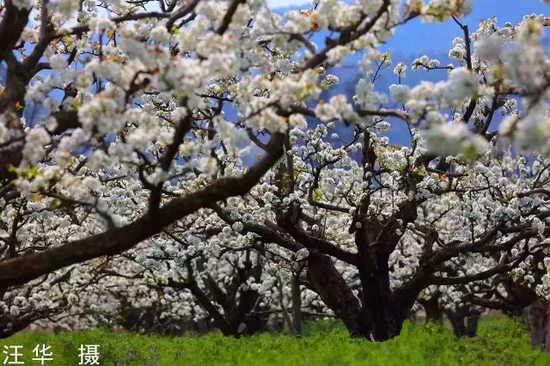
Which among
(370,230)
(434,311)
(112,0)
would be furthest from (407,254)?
(112,0)

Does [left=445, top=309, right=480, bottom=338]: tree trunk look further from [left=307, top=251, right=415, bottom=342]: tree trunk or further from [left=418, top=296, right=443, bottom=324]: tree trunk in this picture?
[left=307, top=251, right=415, bottom=342]: tree trunk

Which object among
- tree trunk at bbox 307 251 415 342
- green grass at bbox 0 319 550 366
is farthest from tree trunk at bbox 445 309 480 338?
green grass at bbox 0 319 550 366

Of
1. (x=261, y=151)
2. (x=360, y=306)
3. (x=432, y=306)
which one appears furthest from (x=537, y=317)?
(x=261, y=151)

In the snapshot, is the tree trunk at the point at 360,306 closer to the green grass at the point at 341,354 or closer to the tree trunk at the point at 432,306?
the green grass at the point at 341,354

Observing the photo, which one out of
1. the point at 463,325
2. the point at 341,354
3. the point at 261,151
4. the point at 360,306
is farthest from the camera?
the point at 463,325

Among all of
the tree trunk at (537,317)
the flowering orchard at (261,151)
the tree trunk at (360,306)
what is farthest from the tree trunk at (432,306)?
the tree trunk at (360,306)

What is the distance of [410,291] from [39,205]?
29.2 feet

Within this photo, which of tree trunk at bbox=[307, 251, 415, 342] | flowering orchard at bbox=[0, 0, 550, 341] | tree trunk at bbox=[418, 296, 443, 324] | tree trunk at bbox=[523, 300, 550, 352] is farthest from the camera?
tree trunk at bbox=[418, 296, 443, 324]

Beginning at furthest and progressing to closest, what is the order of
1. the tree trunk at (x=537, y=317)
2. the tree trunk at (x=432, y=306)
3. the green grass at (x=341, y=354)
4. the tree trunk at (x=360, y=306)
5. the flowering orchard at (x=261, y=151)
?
the tree trunk at (x=432, y=306), the tree trunk at (x=537, y=317), the tree trunk at (x=360, y=306), the green grass at (x=341, y=354), the flowering orchard at (x=261, y=151)

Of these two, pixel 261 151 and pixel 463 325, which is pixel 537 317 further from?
pixel 261 151

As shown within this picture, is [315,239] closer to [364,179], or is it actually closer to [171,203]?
[364,179]

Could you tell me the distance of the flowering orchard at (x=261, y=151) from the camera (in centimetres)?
627

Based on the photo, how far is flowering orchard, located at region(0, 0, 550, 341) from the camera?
247 inches

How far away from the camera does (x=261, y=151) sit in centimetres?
1619
